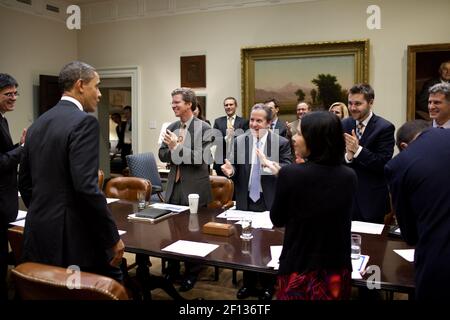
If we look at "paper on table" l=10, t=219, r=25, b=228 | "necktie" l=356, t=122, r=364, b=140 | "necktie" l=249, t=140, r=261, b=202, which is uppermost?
"necktie" l=356, t=122, r=364, b=140

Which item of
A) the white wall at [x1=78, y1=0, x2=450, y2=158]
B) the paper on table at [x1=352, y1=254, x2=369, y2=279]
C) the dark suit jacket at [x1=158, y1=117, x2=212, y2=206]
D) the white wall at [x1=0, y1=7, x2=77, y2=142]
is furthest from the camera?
the white wall at [x1=0, y1=7, x2=77, y2=142]

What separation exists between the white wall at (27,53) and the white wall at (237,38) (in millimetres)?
579

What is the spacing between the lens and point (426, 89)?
5332 mm

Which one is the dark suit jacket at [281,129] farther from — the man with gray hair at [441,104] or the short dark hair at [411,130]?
the short dark hair at [411,130]

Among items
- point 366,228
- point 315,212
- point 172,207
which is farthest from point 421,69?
point 315,212

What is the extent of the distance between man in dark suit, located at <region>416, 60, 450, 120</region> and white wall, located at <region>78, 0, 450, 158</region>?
0.74 feet

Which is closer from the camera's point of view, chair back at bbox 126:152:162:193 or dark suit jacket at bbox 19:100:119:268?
dark suit jacket at bbox 19:100:119:268

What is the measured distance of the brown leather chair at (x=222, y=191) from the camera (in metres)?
3.83

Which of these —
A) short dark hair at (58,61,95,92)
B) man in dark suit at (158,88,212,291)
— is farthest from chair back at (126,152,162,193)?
short dark hair at (58,61,95,92)

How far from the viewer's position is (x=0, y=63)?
6.35 metres

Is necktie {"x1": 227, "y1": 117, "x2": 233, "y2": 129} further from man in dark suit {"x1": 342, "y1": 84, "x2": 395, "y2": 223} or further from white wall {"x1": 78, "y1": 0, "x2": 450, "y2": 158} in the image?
man in dark suit {"x1": 342, "y1": 84, "x2": 395, "y2": 223}

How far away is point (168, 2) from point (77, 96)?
526 cm

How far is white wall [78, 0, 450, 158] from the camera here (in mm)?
5461
